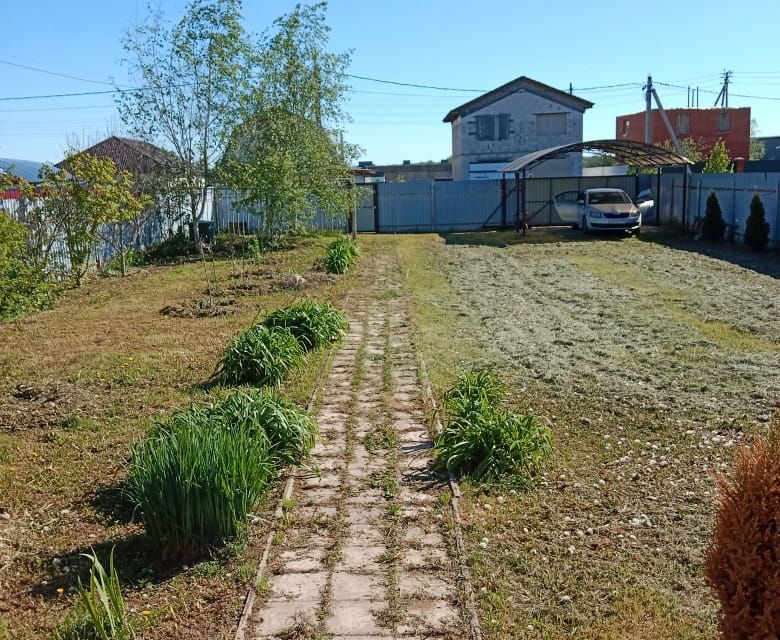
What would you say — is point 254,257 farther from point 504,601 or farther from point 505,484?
point 504,601

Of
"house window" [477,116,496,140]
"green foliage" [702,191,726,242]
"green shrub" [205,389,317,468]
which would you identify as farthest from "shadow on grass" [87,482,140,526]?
"house window" [477,116,496,140]

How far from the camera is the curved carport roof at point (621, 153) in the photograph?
25.0m

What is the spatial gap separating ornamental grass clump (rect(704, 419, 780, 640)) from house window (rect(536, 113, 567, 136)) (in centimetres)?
3898

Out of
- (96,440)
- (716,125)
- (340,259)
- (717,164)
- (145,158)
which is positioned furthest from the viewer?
(716,125)

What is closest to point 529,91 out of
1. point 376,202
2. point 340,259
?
point 376,202

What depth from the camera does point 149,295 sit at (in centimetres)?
1494

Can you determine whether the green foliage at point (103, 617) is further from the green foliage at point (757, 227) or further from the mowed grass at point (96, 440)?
the green foliage at point (757, 227)

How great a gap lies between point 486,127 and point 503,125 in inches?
34.2

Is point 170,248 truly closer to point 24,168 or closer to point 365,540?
point 24,168

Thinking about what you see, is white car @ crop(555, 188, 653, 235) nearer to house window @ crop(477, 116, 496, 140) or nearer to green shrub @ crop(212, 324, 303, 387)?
house window @ crop(477, 116, 496, 140)

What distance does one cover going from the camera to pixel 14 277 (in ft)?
30.1

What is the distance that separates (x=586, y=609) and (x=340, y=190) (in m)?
20.3

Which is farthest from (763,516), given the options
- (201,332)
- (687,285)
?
(687,285)

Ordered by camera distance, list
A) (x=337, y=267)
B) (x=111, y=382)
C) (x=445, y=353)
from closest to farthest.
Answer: (x=111, y=382) → (x=445, y=353) → (x=337, y=267)
